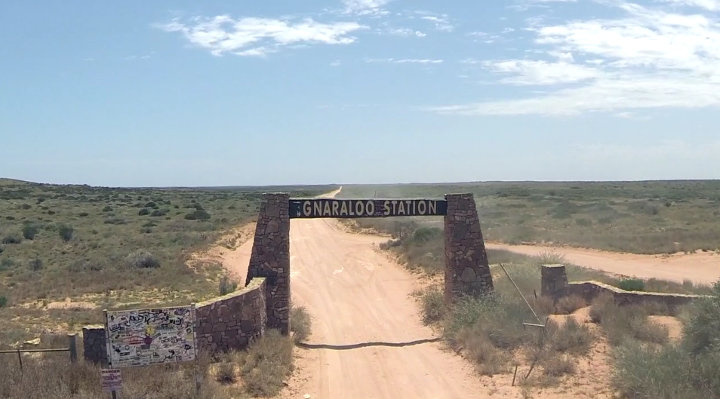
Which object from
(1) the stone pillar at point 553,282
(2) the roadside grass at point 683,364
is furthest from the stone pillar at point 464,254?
(2) the roadside grass at point 683,364

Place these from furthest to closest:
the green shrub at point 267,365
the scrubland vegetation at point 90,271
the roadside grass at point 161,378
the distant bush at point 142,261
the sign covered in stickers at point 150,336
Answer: the distant bush at point 142,261
the scrubland vegetation at point 90,271
the green shrub at point 267,365
the sign covered in stickers at point 150,336
the roadside grass at point 161,378

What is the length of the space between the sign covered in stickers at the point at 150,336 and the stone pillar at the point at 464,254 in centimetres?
863

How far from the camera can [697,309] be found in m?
10.9

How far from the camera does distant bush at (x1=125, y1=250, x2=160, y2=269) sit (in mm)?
26828

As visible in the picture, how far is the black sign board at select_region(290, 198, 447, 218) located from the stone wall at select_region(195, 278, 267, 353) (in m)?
2.54

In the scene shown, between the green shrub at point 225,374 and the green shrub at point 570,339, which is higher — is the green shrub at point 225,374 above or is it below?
below

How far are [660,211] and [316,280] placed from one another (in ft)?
128

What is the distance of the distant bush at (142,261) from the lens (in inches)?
1056

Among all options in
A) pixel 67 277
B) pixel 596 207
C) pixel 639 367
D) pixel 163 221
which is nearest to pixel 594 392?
pixel 639 367

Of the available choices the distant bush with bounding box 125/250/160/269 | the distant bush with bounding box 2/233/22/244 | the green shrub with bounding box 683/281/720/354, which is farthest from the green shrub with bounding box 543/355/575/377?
the distant bush with bounding box 2/233/22/244

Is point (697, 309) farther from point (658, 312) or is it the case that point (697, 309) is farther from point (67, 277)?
point (67, 277)

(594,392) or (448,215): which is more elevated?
(448,215)

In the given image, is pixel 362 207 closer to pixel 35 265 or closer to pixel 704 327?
pixel 704 327

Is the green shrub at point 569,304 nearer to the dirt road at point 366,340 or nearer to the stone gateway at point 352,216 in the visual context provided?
the stone gateway at point 352,216
